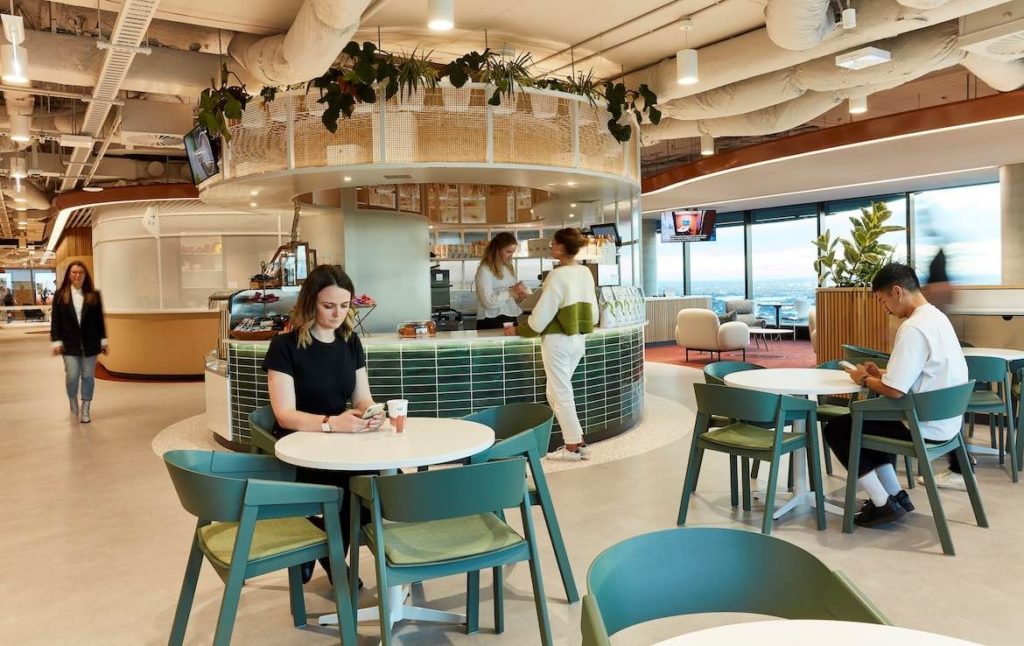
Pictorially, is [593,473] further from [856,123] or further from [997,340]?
[856,123]

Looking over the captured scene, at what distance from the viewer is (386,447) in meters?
2.85

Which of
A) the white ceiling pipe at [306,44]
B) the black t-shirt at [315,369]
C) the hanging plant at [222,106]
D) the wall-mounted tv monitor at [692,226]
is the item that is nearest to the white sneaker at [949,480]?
the black t-shirt at [315,369]

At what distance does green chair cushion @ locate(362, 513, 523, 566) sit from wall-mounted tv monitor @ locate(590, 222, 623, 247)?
18.4ft

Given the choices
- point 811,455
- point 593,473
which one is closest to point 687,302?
point 593,473

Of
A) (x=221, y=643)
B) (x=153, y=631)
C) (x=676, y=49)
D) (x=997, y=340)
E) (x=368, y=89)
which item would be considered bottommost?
(x=153, y=631)

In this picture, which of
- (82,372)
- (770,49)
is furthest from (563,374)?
(82,372)

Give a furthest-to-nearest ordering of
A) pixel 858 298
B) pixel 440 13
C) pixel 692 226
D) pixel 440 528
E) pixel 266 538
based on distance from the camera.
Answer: pixel 692 226 < pixel 858 298 < pixel 440 13 < pixel 440 528 < pixel 266 538

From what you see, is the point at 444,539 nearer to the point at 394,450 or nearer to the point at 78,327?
the point at 394,450

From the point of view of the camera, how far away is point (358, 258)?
24.6ft

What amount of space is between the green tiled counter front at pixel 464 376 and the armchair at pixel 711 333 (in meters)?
6.30

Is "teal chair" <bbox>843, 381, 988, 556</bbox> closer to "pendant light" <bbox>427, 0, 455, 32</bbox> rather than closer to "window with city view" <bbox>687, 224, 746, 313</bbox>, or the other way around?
"pendant light" <bbox>427, 0, 455, 32</bbox>

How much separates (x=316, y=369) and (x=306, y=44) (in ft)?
9.69

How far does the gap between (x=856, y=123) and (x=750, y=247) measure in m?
9.34

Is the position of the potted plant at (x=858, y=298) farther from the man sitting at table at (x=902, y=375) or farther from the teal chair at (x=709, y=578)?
the teal chair at (x=709, y=578)
